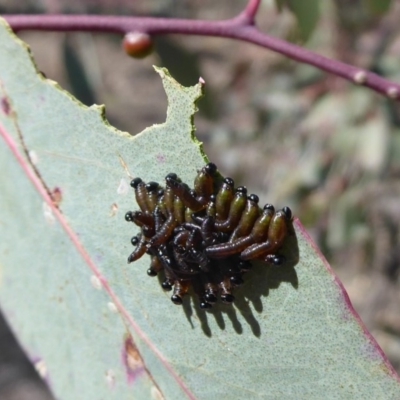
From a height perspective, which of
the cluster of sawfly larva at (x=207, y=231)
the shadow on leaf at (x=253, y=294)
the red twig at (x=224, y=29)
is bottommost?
the shadow on leaf at (x=253, y=294)

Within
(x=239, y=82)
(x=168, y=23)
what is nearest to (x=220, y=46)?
(x=239, y=82)

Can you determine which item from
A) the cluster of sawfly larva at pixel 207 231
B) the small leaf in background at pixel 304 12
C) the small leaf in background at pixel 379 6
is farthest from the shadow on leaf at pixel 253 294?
the small leaf in background at pixel 379 6

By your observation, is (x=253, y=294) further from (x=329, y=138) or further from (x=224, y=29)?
(x=329, y=138)

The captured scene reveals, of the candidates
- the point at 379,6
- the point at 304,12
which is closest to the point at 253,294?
the point at 304,12

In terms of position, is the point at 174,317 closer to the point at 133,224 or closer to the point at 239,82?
the point at 133,224

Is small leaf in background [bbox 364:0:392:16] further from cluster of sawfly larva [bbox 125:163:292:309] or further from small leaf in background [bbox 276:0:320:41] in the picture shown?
cluster of sawfly larva [bbox 125:163:292:309]

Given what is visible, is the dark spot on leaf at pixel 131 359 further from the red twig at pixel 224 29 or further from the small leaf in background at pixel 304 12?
the small leaf in background at pixel 304 12
